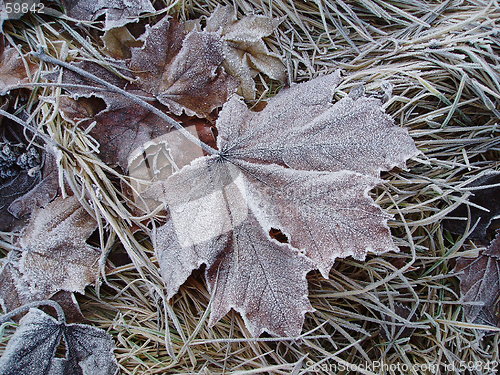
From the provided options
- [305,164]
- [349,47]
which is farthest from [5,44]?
[349,47]

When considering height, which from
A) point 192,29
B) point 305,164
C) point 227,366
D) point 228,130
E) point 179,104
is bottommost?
point 227,366

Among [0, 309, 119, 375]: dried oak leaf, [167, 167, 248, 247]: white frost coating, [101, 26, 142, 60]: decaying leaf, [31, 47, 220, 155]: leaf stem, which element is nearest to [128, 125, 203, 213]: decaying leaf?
[31, 47, 220, 155]: leaf stem

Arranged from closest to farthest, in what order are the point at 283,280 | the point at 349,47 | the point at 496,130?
the point at 283,280, the point at 496,130, the point at 349,47

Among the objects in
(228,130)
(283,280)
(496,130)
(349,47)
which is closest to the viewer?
(283,280)

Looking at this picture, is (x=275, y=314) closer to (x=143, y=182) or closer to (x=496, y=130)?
(x=143, y=182)

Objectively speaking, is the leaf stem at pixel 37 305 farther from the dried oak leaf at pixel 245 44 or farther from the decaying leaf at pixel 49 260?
the dried oak leaf at pixel 245 44

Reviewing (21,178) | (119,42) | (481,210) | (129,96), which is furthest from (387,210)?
(21,178)
